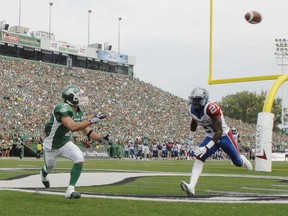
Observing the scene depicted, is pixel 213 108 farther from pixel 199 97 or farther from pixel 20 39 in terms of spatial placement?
pixel 20 39

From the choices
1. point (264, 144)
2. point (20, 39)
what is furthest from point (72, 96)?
point (20, 39)

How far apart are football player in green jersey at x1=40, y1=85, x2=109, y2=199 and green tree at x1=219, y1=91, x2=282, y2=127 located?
94988mm

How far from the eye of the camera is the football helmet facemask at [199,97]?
8086 millimetres

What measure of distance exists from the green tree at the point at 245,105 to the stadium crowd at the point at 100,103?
41.8 m

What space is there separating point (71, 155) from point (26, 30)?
4959cm

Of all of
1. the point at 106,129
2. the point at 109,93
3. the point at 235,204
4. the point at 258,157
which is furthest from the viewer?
the point at 109,93

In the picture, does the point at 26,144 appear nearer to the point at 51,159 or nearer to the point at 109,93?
the point at 109,93

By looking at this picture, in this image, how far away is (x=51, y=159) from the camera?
26.6 feet

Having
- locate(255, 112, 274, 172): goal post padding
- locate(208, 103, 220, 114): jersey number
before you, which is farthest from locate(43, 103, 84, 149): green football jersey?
locate(255, 112, 274, 172): goal post padding

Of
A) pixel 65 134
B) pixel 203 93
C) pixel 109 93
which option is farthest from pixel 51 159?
pixel 109 93

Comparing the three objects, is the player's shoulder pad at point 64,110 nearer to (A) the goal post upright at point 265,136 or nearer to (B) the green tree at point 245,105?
(A) the goal post upright at point 265,136

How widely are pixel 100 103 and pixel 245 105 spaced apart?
61494mm

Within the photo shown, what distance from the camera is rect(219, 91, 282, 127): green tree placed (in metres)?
101

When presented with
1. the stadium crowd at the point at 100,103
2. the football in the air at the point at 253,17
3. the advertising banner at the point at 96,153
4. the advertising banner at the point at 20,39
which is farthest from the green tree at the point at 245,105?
the football in the air at the point at 253,17
